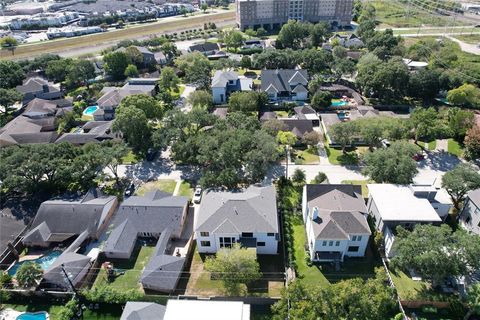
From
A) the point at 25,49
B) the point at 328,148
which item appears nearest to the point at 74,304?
the point at 328,148

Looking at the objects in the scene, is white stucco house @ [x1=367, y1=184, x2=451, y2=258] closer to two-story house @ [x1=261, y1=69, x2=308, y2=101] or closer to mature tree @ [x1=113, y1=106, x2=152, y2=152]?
mature tree @ [x1=113, y1=106, x2=152, y2=152]

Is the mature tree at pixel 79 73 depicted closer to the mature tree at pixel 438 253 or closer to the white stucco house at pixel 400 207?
the white stucco house at pixel 400 207

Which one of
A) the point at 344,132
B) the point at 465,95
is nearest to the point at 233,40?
the point at 344,132

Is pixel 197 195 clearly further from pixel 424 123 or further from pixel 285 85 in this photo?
pixel 285 85

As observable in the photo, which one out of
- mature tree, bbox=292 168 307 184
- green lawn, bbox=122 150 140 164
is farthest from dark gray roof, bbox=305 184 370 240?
green lawn, bbox=122 150 140 164

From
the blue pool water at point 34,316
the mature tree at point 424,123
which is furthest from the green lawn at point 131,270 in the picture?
the mature tree at point 424,123

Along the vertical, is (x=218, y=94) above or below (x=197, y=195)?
above
